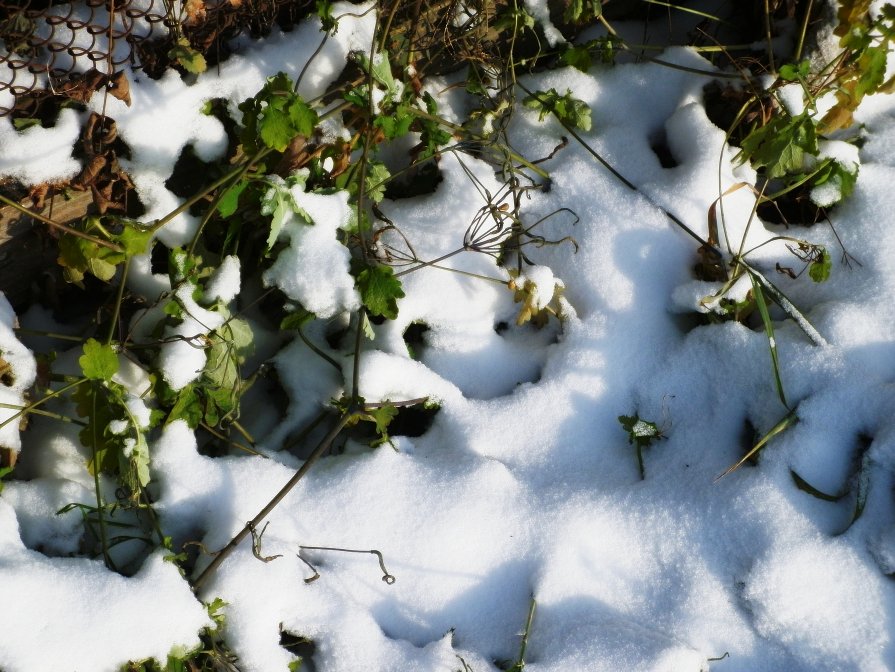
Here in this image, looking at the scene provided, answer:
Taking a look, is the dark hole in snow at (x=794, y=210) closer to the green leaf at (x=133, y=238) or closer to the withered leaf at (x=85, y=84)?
the green leaf at (x=133, y=238)

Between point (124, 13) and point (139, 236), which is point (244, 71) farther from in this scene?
point (139, 236)

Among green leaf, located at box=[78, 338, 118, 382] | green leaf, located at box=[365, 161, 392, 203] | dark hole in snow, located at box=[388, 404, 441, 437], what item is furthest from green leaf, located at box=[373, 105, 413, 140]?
green leaf, located at box=[78, 338, 118, 382]

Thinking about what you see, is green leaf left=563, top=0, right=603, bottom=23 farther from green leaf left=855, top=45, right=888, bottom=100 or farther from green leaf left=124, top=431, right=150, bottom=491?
green leaf left=124, top=431, right=150, bottom=491

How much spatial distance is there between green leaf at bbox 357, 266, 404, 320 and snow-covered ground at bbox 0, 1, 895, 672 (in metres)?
0.05

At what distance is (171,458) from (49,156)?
0.70 m

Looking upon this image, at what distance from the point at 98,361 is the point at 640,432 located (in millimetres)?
1196

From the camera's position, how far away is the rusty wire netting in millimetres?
1607

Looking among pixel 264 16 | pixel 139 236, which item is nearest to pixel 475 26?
pixel 264 16

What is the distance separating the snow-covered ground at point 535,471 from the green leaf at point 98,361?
207 millimetres

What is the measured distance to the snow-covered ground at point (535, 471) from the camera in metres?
1.59

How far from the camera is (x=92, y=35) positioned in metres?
1.68

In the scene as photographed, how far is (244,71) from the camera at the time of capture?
1.87 meters

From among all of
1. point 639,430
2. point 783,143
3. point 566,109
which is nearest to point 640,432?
point 639,430

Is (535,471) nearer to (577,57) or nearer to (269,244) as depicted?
(269,244)
